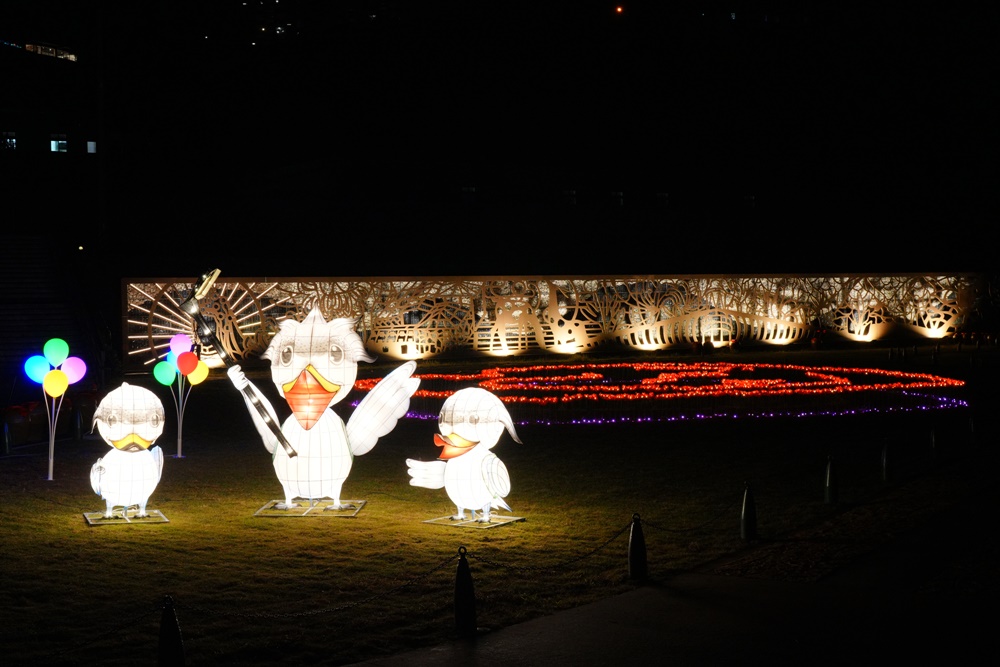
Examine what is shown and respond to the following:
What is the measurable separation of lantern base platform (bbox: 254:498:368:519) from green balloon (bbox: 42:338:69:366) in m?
5.12

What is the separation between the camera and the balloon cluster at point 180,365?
679 inches

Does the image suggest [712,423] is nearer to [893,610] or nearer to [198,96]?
[893,610]

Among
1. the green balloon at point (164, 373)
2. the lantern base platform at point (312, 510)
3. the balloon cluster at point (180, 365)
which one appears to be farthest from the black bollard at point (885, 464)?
the green balloon at point (164, 373)

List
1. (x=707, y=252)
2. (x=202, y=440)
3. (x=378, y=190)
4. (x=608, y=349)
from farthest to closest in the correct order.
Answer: (x=378, y=190)
(x=707, y=252)
(x=608, y=349)
(x=202, y=440)

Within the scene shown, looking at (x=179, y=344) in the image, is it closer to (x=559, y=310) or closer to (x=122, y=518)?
(x=122, y=518)

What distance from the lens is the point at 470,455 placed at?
12.2 metres

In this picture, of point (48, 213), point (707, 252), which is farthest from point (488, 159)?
point (48, 213)

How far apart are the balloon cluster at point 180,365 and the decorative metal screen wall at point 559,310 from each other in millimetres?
11012

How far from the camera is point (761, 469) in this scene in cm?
1625

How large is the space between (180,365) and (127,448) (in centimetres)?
484

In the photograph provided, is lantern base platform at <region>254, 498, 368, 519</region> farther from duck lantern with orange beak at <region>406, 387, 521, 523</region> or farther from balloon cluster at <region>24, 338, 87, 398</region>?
balloon cluster at <region>24, 338, 87, 398</region>

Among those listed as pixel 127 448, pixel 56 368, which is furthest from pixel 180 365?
pixel 127 448

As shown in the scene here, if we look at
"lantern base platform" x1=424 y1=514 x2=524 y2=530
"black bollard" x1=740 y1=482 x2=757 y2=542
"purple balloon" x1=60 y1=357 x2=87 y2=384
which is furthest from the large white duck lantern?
"purple balloon" x1=60 y1=357 x2=87 y2=384

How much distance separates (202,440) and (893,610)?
13935 mm
